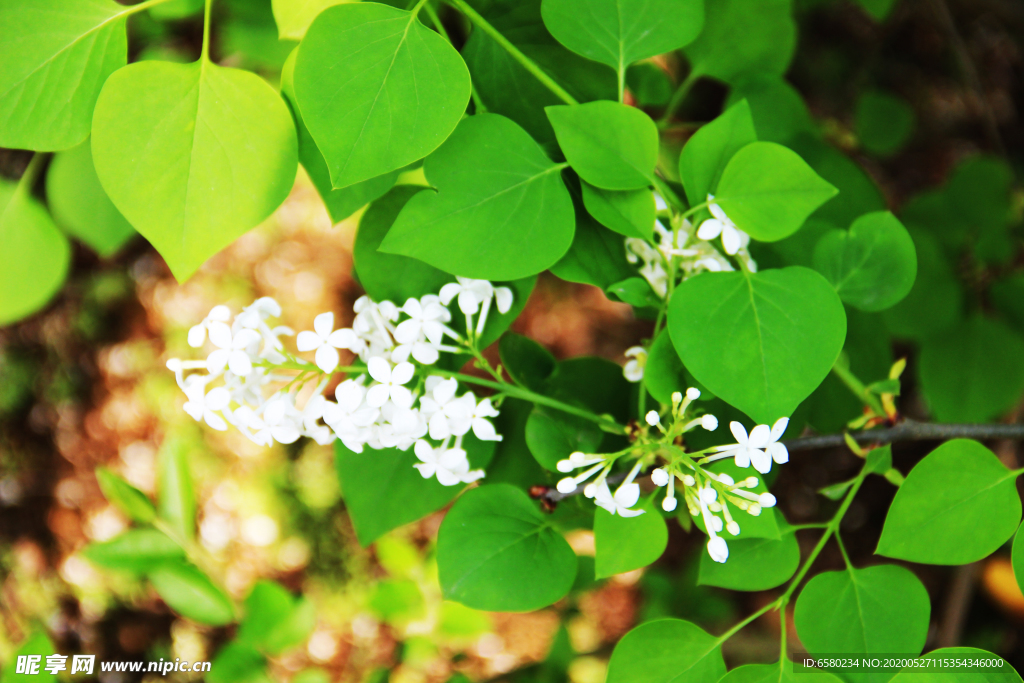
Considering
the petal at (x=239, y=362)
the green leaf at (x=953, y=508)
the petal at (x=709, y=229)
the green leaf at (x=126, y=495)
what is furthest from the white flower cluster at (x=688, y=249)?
the green leaf at (x=126, y=495)

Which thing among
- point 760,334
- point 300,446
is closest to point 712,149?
point 760,334

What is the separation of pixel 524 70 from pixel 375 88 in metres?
0.15

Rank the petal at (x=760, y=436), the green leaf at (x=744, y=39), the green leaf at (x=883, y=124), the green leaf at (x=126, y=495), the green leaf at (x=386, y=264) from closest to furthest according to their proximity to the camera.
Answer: the petal at (x=760, y=436) < the green leaf at (x=386, y=264) < the green leaf at (x=744, y=39) < the green leaf at (x=126, y=495) < the green leaf at (x=883, y=124)

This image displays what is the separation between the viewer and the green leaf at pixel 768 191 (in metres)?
0.46

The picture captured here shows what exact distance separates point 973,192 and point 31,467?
75.0 inches

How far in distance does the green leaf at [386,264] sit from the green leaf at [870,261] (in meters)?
0.35

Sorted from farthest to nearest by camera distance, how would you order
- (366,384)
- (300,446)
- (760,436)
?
(300,446) < (366,384) < (760,436)

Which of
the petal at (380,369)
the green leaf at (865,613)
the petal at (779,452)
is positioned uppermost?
the petal at (779,452)

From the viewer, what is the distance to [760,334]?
43cm

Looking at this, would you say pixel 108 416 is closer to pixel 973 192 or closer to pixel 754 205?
pixel 754 205

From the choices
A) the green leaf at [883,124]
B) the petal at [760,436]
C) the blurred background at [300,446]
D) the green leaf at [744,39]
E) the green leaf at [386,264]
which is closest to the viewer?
the petal at [760,436]

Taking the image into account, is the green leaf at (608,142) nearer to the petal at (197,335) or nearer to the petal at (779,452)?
the petal at (779,452)

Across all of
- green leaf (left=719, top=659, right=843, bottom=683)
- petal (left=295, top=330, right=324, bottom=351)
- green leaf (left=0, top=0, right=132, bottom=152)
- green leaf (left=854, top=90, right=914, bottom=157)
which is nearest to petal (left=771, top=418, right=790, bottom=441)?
green leaf (left=719, top=659, right=843, bottom=683)

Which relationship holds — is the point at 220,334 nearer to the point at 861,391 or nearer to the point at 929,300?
the point at 861,391
